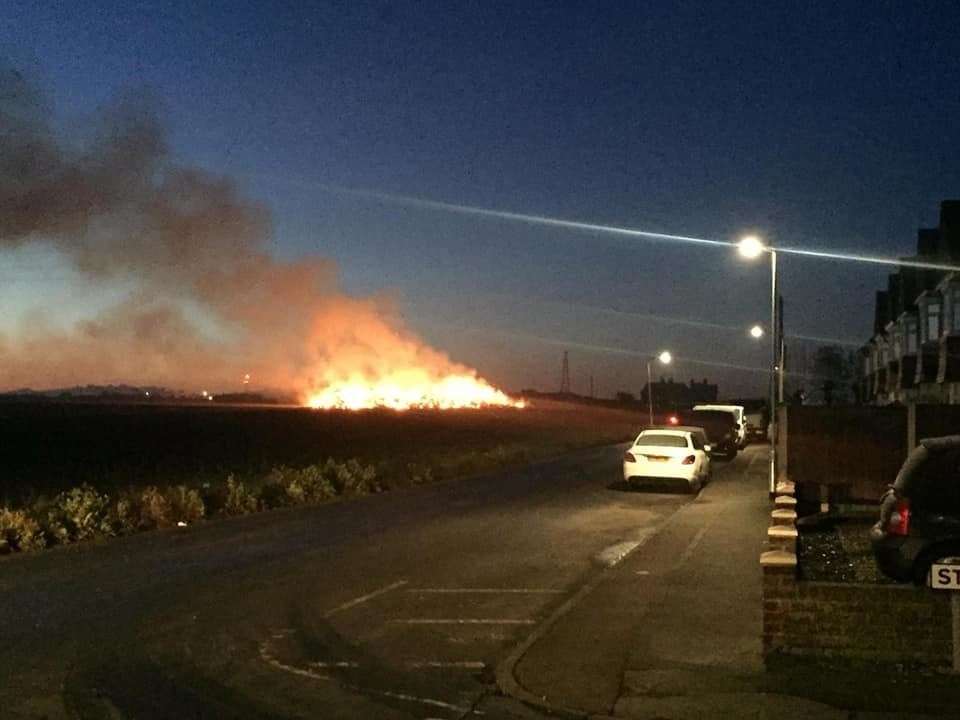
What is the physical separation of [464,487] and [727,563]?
15.9m

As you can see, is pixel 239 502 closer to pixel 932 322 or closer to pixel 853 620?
pixel 853 620

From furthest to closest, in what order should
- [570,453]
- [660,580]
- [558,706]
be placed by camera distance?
1. [570,453]
2. [660,580]
3. [558,706]

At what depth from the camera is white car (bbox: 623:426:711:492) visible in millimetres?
28703

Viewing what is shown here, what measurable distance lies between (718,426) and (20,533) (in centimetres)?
3136

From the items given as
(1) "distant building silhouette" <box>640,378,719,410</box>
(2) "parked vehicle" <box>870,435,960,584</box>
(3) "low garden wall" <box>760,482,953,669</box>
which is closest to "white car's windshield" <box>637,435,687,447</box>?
(2) "parked vehicle" <box>870,435,960,584</box>

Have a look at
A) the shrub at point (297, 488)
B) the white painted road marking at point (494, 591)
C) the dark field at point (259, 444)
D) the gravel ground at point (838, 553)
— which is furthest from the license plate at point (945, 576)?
the dark field at point (259, 444)

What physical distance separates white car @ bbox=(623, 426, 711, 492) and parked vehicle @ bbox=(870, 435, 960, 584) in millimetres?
17775

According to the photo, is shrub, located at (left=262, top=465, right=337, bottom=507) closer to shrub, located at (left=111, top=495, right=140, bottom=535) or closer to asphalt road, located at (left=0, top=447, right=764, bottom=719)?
asphalt road, located at (left=0, top=447, right=764, bottom=719)

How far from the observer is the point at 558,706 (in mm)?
8578

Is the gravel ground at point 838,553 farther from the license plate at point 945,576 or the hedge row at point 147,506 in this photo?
the hedge row at point 147,506

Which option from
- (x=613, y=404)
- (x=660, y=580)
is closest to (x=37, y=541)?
(x=660, y=580)

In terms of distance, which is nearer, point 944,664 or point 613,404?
point 944,664

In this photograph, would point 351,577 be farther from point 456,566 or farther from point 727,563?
point 727,563

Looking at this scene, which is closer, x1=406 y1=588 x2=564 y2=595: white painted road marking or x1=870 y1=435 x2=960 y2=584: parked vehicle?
x1=870 y1=435 x2=960 y2=584: parked vehicle
